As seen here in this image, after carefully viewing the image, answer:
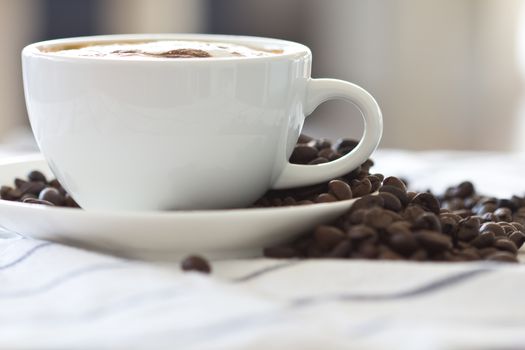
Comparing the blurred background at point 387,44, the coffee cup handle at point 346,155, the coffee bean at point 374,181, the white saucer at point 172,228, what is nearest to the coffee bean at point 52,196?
the white saucer at point 172,228

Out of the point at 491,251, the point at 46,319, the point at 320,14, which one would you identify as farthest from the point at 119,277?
the point at 320,14

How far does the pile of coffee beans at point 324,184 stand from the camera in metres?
0.93

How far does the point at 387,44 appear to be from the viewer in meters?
4.18

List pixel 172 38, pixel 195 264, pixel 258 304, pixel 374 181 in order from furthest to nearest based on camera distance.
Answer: pixel 172 38 < pixel 374 181 < pixel 195 264 < pixel 258 304

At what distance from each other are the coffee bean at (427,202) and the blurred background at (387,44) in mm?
3094

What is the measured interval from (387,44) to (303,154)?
10.7 ft

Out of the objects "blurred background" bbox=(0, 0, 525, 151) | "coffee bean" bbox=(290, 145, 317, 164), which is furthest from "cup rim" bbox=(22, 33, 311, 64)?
"blurred background" bbox=(0, 0, 525, 151)

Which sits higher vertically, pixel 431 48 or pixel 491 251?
pixel 491 251

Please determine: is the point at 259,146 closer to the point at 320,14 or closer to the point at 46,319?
the point at 46,319

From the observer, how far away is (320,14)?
4.19 metres

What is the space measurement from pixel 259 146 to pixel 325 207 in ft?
0.35

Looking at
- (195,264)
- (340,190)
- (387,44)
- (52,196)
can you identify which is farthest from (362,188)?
(387,44)

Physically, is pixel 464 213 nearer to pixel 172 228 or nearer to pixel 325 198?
pixel 325 198

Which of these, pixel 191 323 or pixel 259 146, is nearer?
pixel 191 323
